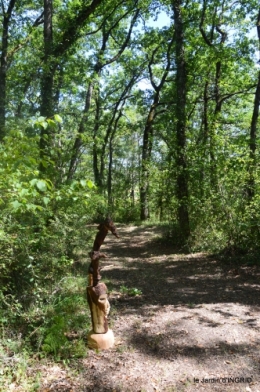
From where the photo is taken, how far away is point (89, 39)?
51.1 feet

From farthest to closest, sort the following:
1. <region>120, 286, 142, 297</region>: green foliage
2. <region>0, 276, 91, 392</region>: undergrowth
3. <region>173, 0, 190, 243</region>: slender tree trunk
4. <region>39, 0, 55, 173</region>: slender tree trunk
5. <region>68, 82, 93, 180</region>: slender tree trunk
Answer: <region>173, 0, 190, 243</region>: slender tree trunk, <region>39, 0, 55, 173</region>: slender tree trunk, <region>68, 82, 93, 180</region>: slender tree trunk, <region>120, 286, 142, 297</region>: green foliage, <region>0, 276, 91, 392</region>: undergrowth

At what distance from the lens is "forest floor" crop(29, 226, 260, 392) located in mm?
3068

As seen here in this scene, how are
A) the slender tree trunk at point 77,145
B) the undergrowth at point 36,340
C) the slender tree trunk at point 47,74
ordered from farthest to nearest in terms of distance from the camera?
the slender tree trunk at point 47,74, the slender tree trunk at point 77,145, the undergrowth at point 36,340

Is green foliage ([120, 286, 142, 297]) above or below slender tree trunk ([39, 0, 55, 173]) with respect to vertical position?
below

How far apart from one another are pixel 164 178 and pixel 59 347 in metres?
6.68

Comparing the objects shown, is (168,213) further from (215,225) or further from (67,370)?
(67,370)

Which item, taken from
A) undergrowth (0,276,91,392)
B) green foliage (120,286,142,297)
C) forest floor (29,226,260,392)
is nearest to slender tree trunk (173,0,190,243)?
forest floor (29,226,260,392)

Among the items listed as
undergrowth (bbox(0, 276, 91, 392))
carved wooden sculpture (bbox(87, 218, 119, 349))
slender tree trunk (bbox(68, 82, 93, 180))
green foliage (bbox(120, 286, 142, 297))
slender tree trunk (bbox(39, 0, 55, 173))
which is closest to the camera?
undergrowth (bbox(0, 276, 91, 392))

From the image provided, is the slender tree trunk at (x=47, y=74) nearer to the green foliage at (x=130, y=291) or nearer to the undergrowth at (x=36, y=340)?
the green foliage at (x=130, y=291)

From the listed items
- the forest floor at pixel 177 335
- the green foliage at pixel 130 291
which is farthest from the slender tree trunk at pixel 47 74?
the green foliage at pixel 130 291

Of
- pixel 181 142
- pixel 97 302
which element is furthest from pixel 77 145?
pixel 97 302

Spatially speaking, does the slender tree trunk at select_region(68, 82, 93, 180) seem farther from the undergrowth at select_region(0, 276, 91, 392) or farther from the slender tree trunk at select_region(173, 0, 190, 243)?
the undergrowth at select_region(0, 276, 91, 392)

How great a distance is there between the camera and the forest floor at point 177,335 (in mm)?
3068

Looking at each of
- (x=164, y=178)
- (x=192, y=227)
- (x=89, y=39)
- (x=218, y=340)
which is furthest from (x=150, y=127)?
(x=218, y=340)
